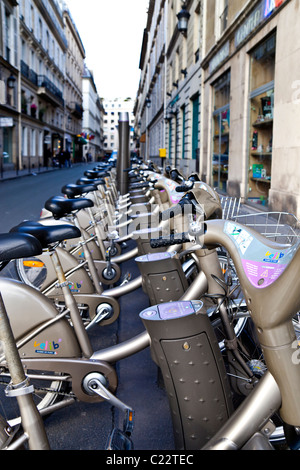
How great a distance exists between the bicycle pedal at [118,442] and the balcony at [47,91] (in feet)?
127

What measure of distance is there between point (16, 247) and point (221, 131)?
1184cm

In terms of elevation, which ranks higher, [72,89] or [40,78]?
[72,89]

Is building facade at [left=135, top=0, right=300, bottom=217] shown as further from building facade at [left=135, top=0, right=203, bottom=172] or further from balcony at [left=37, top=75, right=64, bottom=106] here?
balcony at [left=37, top=75, right=64, bottom=106]

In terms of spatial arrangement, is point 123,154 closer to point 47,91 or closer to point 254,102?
point 254,102

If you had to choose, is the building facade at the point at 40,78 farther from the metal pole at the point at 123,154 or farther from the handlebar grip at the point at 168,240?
the handlebar grip at the point at 168,240

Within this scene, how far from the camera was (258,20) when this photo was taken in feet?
28.5

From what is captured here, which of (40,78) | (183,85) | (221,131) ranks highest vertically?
(40,78)

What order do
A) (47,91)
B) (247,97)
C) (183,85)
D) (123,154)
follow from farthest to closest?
(47,91) < (183,85) < (123,154) < (247,97)

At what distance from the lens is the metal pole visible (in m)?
10.5

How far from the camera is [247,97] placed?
9.80 m

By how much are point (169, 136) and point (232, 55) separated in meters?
16.5

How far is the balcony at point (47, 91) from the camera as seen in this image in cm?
3759

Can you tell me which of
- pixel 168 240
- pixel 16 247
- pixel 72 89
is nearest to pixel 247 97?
pixel 168 240

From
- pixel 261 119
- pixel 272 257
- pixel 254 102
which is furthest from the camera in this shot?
pixel 254 102
